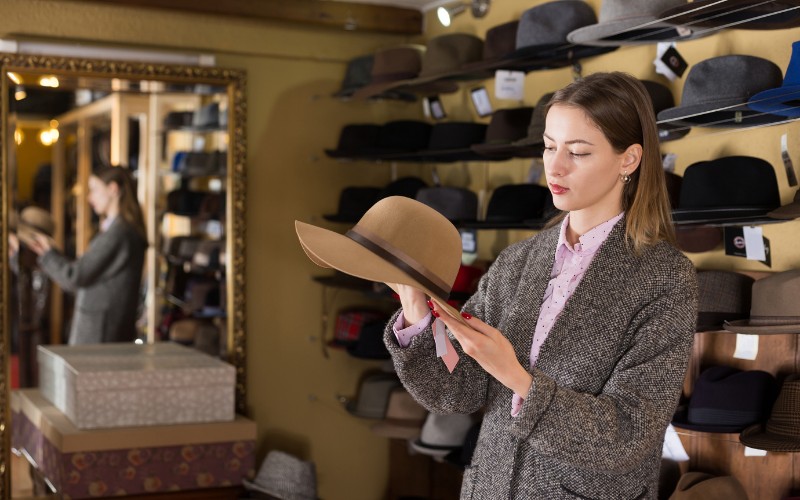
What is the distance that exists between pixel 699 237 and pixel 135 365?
2.11 metres

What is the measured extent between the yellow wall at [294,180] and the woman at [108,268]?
1.69ft

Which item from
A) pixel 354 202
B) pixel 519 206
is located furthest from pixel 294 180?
pixel 519 206

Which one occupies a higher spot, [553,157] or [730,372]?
[553,157]

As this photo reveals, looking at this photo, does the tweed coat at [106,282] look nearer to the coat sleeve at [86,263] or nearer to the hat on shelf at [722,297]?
the coat sleeve at [86,263]

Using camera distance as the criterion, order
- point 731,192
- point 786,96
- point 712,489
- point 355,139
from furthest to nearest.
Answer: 1. point 355,139
2. point 712,489
3. point 731,192
4. point 786,96

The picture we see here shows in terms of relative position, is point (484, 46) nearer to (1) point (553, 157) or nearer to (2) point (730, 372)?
(2) point (730, 372)

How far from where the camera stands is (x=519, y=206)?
10.9 feet

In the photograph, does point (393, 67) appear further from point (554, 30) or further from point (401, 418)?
point (401, 418)

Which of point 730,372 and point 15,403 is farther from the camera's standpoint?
point 15,403

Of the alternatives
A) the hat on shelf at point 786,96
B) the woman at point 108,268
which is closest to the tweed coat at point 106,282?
the woman at point 108,268

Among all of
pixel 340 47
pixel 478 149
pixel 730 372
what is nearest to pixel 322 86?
pixel 340 47

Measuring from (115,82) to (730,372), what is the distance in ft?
8.57

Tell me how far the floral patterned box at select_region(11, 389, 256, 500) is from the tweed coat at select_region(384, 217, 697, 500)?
2.06 m

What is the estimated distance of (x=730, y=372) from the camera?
2664mm
